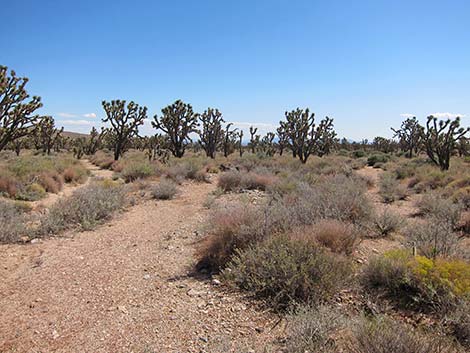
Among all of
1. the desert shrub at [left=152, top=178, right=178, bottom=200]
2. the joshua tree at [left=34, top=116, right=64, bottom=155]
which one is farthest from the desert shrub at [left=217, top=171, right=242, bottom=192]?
the joshua tree at [left=34, top=116, right=64, bottom=155]

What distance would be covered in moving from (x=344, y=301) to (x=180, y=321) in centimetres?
194

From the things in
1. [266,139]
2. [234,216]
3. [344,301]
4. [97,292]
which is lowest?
[97,292]

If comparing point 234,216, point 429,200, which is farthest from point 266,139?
point 234,216

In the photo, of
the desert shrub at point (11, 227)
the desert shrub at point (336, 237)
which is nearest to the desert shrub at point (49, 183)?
the desert shrub at point (11, 227)

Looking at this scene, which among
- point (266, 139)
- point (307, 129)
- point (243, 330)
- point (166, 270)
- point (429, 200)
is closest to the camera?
point (243, 330)

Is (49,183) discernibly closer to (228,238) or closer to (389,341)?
(228,238)

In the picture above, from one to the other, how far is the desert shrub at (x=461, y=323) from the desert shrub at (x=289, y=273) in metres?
1.14

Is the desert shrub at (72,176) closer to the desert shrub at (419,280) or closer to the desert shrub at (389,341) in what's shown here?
the desert shrub at (419,280)

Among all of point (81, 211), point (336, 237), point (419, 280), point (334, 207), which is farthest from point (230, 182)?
point (419, 280)

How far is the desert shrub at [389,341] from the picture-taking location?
2.40 m

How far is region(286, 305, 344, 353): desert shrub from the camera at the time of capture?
2.74 m

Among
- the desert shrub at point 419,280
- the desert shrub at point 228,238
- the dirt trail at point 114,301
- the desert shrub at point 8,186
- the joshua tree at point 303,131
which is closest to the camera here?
the dirt trail at point 114,301

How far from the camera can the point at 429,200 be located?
9.09m

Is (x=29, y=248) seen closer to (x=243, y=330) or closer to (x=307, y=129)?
(x=243, y=330)
